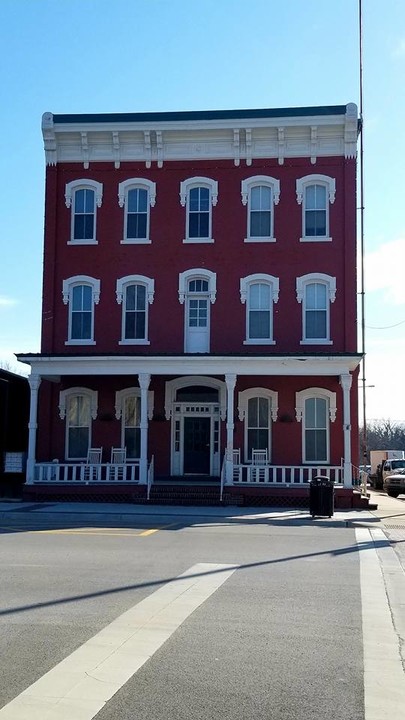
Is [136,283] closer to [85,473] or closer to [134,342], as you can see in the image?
[134,342]

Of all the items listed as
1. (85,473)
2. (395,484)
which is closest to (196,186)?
(85,473)

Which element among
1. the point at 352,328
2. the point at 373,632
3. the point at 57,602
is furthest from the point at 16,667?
the point at 352,328

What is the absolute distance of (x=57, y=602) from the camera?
919cm

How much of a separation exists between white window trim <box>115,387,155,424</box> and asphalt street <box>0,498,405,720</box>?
9.76 metres

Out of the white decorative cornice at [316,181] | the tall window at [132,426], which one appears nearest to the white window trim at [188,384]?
the tall window at [132,426]

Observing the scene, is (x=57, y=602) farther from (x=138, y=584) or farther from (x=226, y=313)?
(x=226, y=313)

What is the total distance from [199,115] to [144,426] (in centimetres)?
1052

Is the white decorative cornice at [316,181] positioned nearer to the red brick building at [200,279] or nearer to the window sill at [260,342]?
the red brick building at [200,279]

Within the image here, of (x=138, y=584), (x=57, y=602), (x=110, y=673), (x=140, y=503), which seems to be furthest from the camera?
(x=140, y=503)

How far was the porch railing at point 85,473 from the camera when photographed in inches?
942

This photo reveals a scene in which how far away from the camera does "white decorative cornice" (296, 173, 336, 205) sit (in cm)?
2595

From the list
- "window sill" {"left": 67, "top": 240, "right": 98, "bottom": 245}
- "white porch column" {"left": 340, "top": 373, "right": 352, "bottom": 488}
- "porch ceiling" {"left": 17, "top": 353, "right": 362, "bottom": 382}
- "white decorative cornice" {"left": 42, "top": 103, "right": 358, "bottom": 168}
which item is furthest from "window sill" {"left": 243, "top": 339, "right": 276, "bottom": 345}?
"window sill" {"left": 67, "top": 240, "right": 98, "bottom": 245}

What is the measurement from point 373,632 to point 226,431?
55.3 ft

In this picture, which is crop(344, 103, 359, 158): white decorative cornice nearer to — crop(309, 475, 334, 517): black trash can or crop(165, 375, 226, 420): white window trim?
crop(165, 375, 226, 420): white window trim
